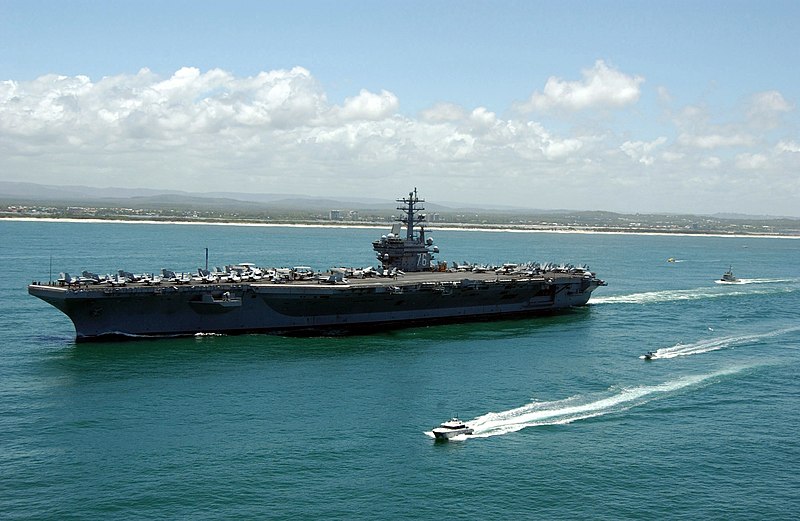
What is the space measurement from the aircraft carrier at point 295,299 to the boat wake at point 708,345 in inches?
438

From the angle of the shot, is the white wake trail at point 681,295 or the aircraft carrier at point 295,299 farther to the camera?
the white wake trail at point 681,295

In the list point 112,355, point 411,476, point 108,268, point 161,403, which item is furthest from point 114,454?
point 108,268

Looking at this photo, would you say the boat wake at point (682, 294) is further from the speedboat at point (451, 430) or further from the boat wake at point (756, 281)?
the speedboat at point (451, 430)

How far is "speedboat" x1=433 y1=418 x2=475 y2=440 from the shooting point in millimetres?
23875

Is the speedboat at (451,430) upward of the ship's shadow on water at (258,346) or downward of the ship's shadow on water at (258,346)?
downward

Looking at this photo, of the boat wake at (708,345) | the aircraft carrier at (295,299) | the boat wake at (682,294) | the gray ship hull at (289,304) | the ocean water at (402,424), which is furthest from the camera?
the boat wake at (682,294)

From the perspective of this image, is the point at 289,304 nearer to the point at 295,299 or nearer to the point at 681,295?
the point at 295,299

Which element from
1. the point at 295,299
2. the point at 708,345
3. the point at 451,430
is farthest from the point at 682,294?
the point at 451,430

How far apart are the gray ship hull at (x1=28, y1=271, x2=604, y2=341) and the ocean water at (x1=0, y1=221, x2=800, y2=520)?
1.31 meters

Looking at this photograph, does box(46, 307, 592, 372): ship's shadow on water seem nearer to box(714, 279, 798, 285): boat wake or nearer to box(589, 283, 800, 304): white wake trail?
box(589, 283, 800, 304): white wake trail

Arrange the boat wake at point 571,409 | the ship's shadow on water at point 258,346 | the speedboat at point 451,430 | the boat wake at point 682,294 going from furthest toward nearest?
the boat wake at point 682,294, the ship's shadow on water at point 258,346, the boat wake at point 571,409, the speedboat at point 451,430

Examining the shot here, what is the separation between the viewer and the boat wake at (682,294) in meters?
58.5

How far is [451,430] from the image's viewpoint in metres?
24.0

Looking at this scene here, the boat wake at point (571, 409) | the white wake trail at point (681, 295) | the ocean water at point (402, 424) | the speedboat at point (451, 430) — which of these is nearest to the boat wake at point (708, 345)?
the ocean water at point (402, 424)
